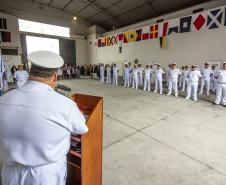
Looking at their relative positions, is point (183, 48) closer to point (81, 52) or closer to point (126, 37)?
point (126, 37)

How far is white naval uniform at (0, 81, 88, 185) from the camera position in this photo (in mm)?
1002

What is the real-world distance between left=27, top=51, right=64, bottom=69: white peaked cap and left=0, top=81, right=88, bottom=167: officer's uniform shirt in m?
0.13

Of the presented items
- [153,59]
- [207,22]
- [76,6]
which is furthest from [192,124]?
[76,6]

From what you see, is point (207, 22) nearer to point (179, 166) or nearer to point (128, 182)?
point (179, 166)

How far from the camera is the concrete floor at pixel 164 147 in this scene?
245cm

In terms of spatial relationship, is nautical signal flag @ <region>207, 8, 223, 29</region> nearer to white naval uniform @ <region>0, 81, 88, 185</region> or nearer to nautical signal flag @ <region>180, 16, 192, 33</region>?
nautical signal flag @ <region>180, 16, 192, 33</region>

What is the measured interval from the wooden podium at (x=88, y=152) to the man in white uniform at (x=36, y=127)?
0.31 meters

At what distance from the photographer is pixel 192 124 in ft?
14.9

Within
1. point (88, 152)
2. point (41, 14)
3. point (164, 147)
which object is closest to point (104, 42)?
point (41, 14)

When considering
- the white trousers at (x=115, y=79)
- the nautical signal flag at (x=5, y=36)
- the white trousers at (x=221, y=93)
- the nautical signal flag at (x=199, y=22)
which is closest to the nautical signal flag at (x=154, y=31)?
the nautical signal flag at (x=199, y=22)

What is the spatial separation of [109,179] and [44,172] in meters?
1.53

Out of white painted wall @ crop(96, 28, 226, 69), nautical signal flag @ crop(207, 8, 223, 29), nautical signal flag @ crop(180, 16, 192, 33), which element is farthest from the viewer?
nautical signal flag @ crop(180, 16, 192, 33)

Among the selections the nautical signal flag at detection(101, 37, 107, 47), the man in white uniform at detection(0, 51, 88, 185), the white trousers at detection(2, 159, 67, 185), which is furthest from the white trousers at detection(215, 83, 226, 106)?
the nautical signal flag at detection(101, 37, 107, 47)

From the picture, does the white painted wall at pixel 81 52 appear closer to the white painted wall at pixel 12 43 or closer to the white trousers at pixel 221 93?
the white painted wall at pixel 12 43
